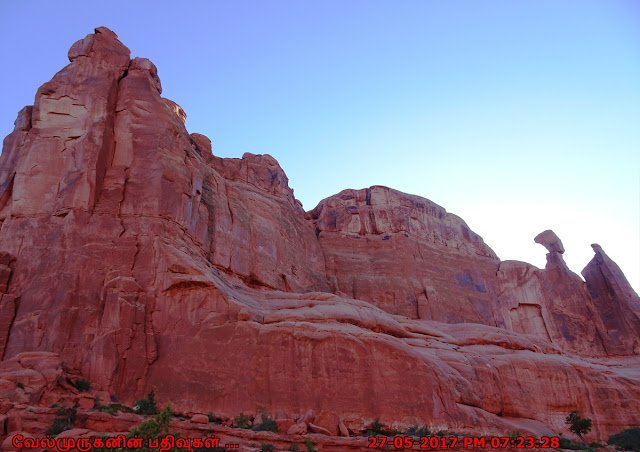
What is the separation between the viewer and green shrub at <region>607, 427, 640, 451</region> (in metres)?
27.5

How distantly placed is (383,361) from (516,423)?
357 inches

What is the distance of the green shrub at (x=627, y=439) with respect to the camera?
27545 millimetres

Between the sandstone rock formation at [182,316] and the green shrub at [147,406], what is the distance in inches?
41.2

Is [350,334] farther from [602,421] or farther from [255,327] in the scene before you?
[602,421]

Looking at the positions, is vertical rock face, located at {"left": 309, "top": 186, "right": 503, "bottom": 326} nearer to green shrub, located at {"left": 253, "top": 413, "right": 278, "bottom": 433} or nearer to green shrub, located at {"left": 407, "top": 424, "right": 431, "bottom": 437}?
green shrub, located at {"left": 407, "top": 424, "right": 431, "bottom": 437}

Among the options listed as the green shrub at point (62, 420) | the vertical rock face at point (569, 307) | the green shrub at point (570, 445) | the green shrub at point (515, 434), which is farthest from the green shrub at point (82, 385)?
the vertical rock face at point (569, 307)

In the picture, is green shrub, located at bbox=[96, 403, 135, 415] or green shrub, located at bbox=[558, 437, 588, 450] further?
green shrub, located at bbox=[558, 437, 588, 450]

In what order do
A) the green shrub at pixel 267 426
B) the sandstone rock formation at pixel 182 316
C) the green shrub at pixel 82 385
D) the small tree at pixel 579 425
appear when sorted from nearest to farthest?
1. the green shrub at pixel 267 426
2. the green shrub at pixel 82 385
3. the sandstone rock formation at pixel 182 316
4. the small tree at pixel 579 425

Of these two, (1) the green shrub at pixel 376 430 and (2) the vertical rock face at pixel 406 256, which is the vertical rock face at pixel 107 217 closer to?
(1) the green shrub at pixel 376 430

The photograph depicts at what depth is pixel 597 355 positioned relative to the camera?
53.3 metres

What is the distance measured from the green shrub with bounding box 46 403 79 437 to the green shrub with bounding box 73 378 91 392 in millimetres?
2973

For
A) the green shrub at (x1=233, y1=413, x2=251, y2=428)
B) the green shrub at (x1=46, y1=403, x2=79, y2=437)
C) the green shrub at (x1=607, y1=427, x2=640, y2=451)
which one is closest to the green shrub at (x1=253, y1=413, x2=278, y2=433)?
the green shrub at (x1=233, y1=413, x2=251, y2=428)

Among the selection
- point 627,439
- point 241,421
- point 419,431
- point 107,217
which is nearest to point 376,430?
point 419,431

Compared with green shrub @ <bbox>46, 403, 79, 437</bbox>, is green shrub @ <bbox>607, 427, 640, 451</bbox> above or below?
below
